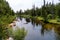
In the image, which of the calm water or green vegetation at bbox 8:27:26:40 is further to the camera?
the calm water

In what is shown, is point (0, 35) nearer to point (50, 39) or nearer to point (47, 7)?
point (50, 39)

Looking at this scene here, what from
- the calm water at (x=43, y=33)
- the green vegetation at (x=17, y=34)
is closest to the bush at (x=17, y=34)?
the green vegetation at (x=17, y=34)

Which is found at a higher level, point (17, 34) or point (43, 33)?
point (17, 34)

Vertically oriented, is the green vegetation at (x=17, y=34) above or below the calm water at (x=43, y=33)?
above

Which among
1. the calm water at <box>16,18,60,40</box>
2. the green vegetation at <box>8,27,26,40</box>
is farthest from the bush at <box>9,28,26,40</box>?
the calm water at <box>16,18,60,40</box>

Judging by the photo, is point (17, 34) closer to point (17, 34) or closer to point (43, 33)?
point (17, 34)

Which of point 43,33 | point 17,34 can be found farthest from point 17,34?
point 43,33

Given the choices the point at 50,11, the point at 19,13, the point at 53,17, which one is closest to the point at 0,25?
the point at 53,17

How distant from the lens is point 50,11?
7450cm

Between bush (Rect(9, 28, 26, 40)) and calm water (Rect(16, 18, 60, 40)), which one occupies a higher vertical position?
bush (Rect(9, 28, 26, 40))

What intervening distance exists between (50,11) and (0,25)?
5817 centimetres

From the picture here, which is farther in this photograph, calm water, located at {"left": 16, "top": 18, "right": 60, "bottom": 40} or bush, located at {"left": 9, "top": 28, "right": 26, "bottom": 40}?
calm water, located at {"left": 16, "top": 18, "right": 60, "bottom": 40}

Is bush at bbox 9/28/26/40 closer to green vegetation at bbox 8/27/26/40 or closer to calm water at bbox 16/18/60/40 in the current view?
green vegetation at bbox 8/27/26/40

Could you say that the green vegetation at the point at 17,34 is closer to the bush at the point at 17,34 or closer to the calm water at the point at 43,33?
the bush at the point at 17,34
